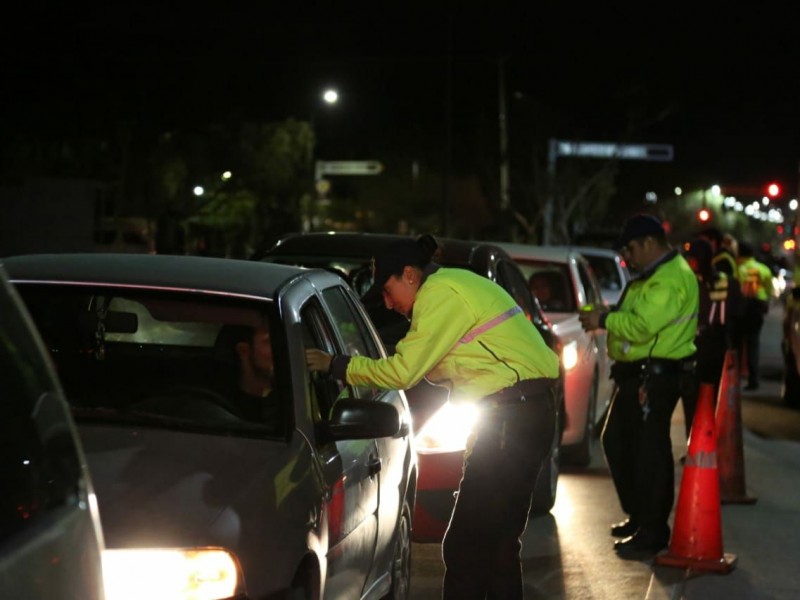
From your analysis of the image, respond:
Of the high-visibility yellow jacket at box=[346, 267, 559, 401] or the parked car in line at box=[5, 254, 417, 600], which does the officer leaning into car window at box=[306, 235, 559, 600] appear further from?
the parked car in line at box=[5, 254, 417, 600]

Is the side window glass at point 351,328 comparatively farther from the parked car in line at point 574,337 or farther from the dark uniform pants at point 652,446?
the parked car in line at point 574,337

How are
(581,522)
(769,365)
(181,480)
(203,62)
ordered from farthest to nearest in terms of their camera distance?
(203,62) → (769,365) → (581,522) → (181,480)

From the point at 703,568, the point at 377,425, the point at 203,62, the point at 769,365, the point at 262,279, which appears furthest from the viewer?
the point at 203,62

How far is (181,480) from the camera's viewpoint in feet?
14.5

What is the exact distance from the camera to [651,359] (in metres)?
8.60

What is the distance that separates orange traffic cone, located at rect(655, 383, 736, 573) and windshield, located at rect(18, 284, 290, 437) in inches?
126

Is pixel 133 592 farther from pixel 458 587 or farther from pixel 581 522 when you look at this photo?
pixel 581 522

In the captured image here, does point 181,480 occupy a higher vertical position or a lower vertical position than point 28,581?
lower

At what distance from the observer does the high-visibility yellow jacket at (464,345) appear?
5789 millimetres

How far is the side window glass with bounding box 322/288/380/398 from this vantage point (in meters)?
6.17

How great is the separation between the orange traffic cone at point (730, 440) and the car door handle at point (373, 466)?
4.99m

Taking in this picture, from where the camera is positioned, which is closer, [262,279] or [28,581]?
[28,581]

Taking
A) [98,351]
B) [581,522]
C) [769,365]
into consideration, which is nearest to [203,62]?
[769,365]

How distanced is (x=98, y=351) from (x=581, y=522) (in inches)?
183
